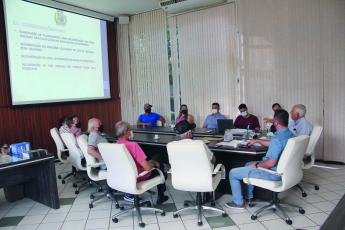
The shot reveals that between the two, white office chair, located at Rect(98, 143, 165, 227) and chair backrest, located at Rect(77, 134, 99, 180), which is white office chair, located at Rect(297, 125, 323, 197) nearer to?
white office chair, located at Rect(98, 143, 165, 227)

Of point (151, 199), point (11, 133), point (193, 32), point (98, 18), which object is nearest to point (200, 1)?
point (193, 32)

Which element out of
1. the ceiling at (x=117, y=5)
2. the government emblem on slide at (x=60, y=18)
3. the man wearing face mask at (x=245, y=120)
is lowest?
the man wearing face mask at (x=245, y=120)

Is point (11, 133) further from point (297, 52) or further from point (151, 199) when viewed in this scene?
point (297, 52)

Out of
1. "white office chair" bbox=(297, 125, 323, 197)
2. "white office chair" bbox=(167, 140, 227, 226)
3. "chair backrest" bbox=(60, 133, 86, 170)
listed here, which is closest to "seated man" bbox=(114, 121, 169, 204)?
"white office chair" bbox=(167, 140, 227, 226)

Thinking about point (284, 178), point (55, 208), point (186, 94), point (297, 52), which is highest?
point (297, 52)

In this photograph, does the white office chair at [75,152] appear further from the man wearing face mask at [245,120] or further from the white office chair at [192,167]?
the man wearing face mask at [245,120]

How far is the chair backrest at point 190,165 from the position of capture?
2.95 meters

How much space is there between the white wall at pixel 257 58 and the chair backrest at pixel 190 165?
3325 millimetres

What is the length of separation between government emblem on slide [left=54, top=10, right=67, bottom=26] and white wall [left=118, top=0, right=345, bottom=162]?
187cm

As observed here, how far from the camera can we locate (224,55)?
635 centimetres

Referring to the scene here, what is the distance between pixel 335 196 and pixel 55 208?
3592 mm

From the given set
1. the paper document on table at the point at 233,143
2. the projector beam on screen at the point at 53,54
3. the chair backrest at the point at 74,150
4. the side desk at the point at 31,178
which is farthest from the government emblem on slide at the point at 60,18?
the paper document on table at the point at 233,143

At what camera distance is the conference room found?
3236 millimetres

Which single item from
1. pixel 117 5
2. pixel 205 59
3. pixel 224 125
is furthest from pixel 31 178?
pixel 117 5
